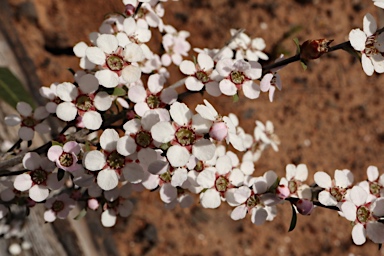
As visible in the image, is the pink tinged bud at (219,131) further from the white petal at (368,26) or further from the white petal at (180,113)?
the white petal at (368,26)

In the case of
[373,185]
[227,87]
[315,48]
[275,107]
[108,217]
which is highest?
[315,48]

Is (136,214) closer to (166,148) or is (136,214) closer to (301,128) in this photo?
(301,128)

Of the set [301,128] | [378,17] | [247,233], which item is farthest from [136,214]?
[378,17]

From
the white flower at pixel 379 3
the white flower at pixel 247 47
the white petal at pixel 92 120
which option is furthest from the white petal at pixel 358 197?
the white petal at pixel 92 120

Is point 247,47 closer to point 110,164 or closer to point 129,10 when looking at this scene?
point 129,10

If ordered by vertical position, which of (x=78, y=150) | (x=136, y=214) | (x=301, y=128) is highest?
(x=78, y=150)

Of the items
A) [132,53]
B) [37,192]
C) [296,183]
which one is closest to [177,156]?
[132,53]
